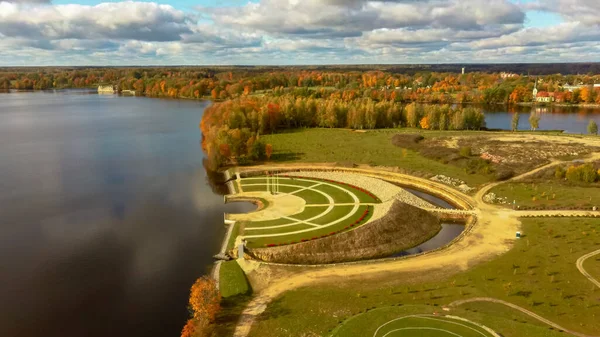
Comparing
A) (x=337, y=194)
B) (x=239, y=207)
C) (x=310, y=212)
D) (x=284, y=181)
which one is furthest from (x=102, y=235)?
(x=337, y=194)

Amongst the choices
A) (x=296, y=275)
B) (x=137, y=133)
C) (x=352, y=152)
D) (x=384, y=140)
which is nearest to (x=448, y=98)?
(x=384, y=140)

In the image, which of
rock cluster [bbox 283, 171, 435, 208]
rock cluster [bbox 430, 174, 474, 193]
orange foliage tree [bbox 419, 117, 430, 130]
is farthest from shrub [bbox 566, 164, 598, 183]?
orange foliage tree [bbox 419, 117, 430, 130]

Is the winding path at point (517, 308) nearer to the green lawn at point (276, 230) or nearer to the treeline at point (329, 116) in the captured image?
the green lawn at point (276, 230)

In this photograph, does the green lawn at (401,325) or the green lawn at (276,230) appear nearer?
the green lawn at (401,325)

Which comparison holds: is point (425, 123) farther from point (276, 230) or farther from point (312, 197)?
point (276, 230)

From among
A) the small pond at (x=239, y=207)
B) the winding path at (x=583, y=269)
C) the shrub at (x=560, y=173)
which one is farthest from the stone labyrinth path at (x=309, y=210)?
the shrub at (x=560, y=173)

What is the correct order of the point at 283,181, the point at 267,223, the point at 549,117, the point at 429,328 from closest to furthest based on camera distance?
the point at 429,328, the point at 267,223, the point at 283,181, the point at 549,117
